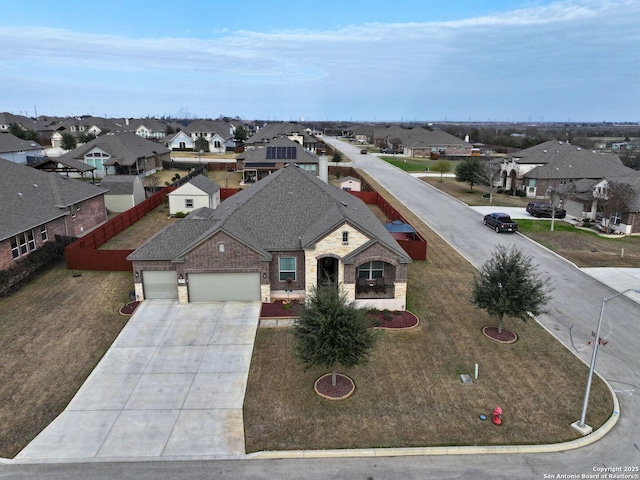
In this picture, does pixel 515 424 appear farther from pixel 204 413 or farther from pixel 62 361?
pixel 62 361

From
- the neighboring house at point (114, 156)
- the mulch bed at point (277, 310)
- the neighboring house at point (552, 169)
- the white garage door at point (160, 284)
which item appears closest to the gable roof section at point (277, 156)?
the neighboring house at point (114, 156)

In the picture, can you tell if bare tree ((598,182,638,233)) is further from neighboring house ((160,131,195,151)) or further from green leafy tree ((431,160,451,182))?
neighboring house ((160,131,195,151))

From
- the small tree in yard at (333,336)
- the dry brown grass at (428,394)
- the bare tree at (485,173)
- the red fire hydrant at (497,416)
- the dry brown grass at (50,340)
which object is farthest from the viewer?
the bare tree at (485,173)

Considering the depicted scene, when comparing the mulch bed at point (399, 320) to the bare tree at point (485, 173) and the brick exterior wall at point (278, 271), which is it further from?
the bare tree at point (485, 173)

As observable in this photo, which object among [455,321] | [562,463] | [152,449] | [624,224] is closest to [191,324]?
[152,449]

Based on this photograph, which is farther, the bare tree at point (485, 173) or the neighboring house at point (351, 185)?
the neighboring house at point (351, 185)

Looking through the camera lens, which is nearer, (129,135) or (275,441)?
(275,441)

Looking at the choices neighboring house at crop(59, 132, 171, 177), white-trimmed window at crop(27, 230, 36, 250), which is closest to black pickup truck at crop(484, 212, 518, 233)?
white-trimmed window at crop(27, 230, 36, 250)
